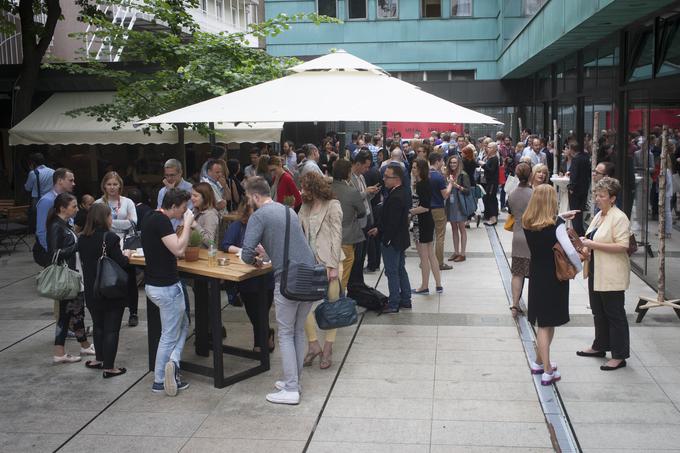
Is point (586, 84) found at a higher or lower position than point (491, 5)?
lower

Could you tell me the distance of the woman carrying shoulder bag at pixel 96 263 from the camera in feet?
24.4

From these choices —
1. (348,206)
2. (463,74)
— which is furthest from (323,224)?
(463,74)

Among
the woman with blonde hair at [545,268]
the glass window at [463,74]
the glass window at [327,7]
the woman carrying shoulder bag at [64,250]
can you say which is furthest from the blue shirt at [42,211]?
the glass window at [463,74]

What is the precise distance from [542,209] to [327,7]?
28.3m

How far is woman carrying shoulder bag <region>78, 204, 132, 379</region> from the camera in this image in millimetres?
7438

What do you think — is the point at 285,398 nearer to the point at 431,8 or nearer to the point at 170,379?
the point at 170,379

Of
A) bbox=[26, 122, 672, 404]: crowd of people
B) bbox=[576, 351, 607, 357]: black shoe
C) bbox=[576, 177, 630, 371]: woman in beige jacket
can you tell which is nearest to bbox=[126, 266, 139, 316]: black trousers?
bbox=[26, 122, 672, 404]: crowd of people

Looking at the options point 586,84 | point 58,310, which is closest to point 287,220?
point 58,310

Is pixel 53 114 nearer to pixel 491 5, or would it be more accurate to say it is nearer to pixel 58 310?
pixel 58 310

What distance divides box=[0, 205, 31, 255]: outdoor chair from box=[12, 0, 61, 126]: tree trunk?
3.04 meters

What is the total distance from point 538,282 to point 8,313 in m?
6.82

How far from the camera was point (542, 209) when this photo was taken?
7.00 metres

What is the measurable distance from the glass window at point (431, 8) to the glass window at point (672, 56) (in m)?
22.8

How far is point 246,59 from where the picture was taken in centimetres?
1480
